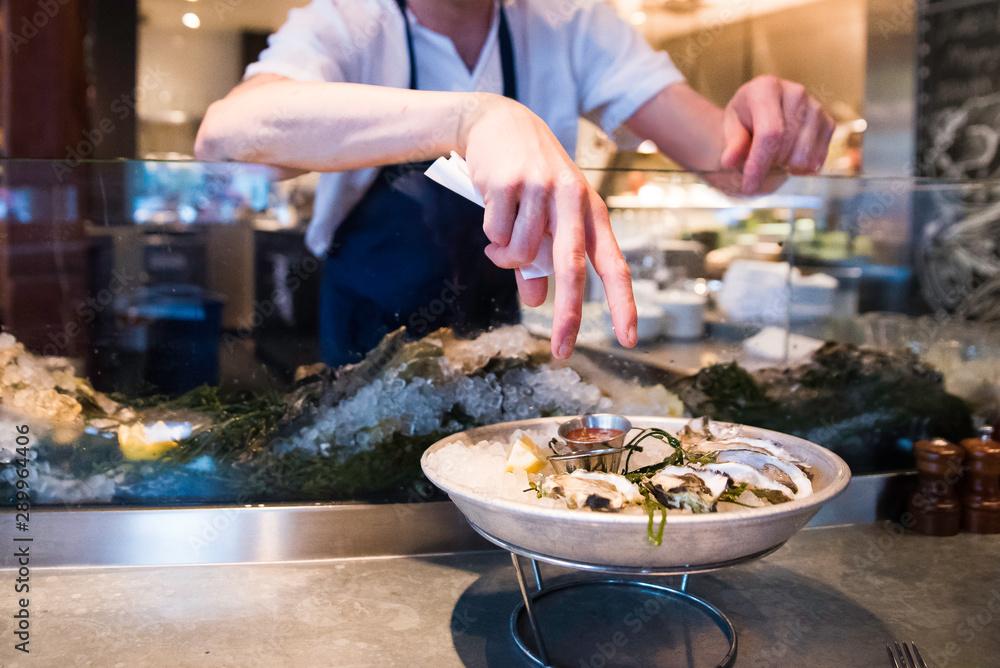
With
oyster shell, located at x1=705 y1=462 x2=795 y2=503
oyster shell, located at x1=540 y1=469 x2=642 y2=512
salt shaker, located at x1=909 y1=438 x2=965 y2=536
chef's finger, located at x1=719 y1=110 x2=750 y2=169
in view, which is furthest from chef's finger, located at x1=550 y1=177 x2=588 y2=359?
salt shaker, located at x1=909 y1=438 x2=965 y2=536

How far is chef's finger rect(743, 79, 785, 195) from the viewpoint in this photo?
4.42 ft

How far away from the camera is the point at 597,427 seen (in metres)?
1.07

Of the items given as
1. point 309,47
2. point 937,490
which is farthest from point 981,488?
point 309,47

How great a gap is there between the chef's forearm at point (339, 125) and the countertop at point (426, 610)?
28.0 inches

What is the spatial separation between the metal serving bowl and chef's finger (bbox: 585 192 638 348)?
0.21 meters

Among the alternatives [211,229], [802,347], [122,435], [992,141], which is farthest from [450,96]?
[992,141]

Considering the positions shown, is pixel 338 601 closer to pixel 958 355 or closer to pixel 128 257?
pixel 128 257

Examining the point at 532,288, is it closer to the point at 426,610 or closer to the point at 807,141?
the point at 426,610

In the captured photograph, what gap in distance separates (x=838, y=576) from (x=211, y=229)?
1.26m

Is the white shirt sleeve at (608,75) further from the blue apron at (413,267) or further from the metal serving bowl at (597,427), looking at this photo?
the metal serving bowl at (597,427)

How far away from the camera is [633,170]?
51.3 inches

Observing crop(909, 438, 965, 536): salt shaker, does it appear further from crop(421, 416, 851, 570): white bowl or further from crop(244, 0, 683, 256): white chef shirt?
crop(244, 0, 683, 256): white chef shirt

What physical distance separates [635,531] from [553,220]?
396mm

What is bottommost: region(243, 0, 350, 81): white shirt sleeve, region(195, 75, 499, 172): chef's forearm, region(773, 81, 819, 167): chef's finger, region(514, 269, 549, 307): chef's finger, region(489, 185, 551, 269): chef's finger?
region(514, 269, 549, 307): chef's finger
